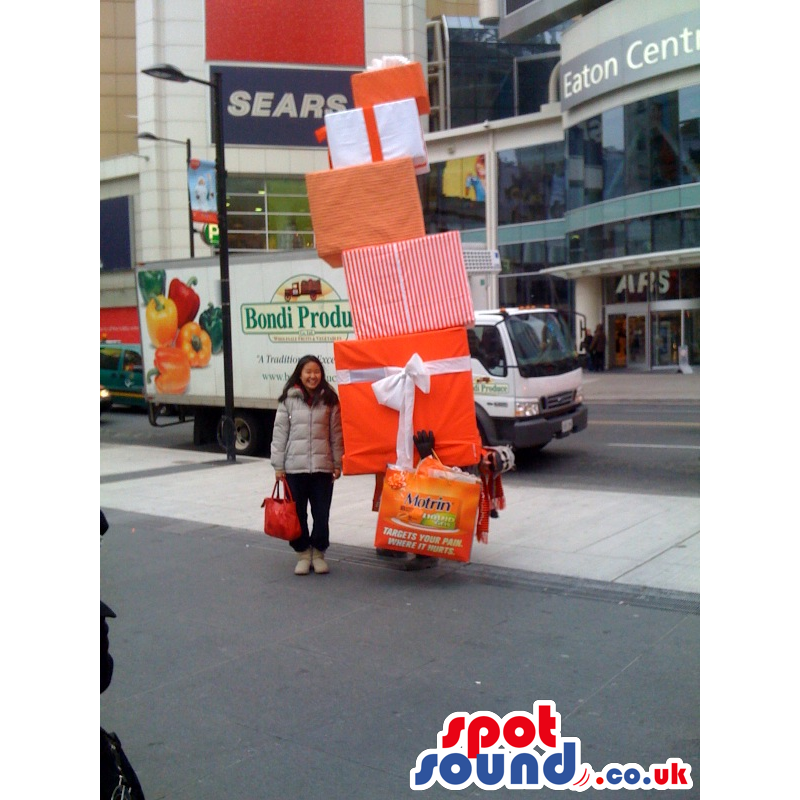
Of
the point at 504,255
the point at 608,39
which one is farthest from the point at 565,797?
the point at 504,255

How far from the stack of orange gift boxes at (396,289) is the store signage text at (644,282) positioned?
26.1 meters

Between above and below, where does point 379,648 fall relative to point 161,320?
below

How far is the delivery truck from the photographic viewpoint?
11.7m

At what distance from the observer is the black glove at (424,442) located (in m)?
6.51

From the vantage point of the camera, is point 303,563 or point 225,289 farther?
point 225,289

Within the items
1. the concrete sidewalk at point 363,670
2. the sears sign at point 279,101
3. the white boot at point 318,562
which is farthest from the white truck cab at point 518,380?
the sears sign at point 279,101

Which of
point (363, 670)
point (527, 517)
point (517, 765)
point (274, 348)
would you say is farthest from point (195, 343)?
point (517, 765)

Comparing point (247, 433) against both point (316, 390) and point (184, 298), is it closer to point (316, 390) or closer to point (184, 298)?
point (184, 298)

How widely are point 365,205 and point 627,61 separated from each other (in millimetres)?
25723

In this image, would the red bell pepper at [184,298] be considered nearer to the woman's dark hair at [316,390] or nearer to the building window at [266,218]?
the woman's dark hair at [316,390]

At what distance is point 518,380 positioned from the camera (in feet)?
38.0
